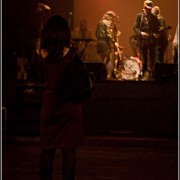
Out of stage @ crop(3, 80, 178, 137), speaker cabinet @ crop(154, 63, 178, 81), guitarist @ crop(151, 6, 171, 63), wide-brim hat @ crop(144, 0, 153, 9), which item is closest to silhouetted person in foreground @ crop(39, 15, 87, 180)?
stage @ crop(3, 80, 178, 137)

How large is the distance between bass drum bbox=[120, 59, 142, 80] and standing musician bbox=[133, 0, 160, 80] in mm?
192

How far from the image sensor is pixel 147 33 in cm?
1171

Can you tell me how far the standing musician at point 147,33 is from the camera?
1155cm

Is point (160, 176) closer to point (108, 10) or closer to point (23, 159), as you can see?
point (23, 159)

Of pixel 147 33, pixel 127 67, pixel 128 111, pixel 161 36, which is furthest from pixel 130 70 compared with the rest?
pixel 128 111

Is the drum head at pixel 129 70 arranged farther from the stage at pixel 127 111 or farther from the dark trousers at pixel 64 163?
the dark trousers at pixel 64 163

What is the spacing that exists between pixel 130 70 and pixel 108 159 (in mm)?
4254

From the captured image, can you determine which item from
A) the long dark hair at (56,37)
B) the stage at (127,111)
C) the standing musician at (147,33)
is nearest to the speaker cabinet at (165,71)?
the stage at (127,111)

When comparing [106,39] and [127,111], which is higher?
[106,39]

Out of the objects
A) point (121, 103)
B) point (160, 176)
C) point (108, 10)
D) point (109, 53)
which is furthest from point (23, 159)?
point (108, 10)

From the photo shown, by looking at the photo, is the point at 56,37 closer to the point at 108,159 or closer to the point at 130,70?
the point at 108,159

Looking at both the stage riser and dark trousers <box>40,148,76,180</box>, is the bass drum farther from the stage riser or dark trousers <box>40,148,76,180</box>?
dark trousers <box>40,148,76,180</box>

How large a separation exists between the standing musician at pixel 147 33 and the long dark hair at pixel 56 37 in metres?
7.28

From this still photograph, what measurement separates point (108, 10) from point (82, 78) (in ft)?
28.6
